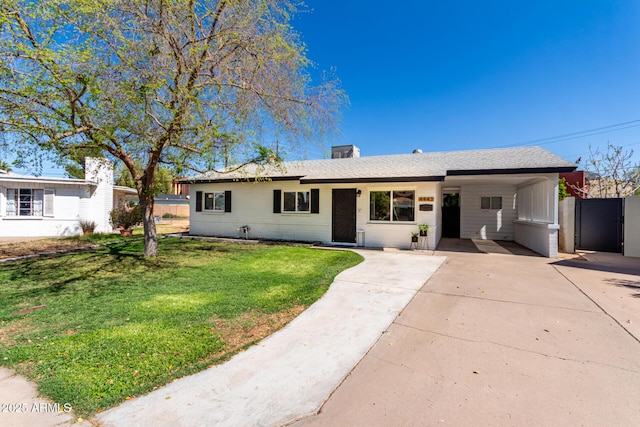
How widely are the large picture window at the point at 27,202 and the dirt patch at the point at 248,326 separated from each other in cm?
1672

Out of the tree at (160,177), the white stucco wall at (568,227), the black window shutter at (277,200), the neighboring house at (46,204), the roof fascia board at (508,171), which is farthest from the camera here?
the neighboring house at (46,204)

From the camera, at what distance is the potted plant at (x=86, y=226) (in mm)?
15245

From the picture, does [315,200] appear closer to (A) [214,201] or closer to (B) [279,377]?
(A) [214,201]

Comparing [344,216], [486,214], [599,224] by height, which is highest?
[486,214]

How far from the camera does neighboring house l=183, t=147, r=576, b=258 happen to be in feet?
32.4

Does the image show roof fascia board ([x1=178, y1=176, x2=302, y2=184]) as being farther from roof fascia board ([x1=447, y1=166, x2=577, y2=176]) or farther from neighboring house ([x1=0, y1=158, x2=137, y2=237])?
roof fascia board ([x1=447, y1=166, x2=577, y2=176])

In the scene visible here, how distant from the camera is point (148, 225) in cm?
892

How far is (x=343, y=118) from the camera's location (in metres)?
9.07

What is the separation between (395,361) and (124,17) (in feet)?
26.8

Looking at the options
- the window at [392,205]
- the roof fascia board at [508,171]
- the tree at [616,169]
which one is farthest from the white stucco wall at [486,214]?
the tree at [616,169]

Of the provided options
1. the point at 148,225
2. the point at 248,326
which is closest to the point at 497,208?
the point at 248,326

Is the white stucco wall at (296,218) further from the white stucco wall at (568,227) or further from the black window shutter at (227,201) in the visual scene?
the white stucco wall at (568,227)

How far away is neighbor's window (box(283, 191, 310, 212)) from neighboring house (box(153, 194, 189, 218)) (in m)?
23.4

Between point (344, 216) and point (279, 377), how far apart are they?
9.25 meters
